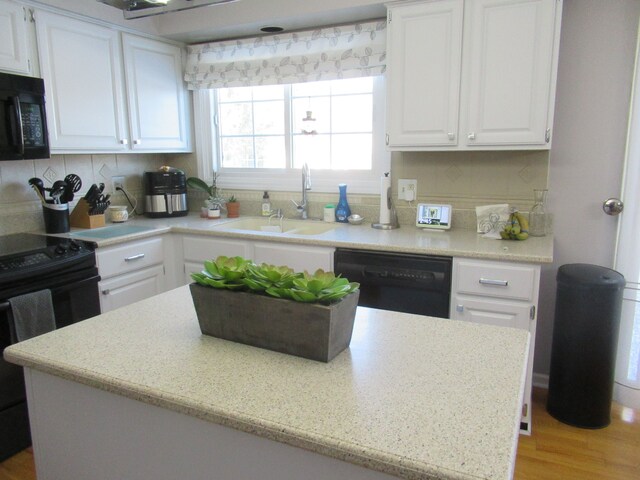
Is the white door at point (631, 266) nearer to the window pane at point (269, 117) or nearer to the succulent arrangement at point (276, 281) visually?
the succulent arrangement at point (276, 281)

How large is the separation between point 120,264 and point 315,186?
4.37 feet

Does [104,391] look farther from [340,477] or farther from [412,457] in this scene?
[412,457]

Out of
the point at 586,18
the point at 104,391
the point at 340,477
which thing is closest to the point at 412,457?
the point at 340,477

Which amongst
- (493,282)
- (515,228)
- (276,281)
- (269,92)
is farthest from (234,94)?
(276,281)

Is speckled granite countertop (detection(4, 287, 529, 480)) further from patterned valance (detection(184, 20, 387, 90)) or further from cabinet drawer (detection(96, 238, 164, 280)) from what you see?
patterned valance (detection(184, 20, 387, 90))

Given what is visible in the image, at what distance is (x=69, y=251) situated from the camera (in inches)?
92.8

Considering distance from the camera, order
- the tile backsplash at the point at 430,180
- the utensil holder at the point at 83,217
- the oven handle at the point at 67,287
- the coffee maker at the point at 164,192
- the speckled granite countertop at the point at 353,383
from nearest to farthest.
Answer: the speckled granite countertop at the point at 353,383, the oven handle at the point at 67,287, the tile backsplash at the point at 430,180, the utensil holder at the point at 83,217, the coffee maker at the point at 164,192

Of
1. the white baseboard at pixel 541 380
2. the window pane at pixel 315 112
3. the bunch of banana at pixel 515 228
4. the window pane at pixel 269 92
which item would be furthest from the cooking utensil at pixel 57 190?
the white baseboard at pixel 541 380

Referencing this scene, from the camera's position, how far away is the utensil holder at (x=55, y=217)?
2.76 meters

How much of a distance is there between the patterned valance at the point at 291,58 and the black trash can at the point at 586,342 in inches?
63.5

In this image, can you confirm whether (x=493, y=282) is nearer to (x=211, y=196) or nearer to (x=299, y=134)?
(x=299, y=134)

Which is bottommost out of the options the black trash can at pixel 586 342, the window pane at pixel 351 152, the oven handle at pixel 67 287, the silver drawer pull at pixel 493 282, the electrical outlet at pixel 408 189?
the black trash can at pixel 586 342

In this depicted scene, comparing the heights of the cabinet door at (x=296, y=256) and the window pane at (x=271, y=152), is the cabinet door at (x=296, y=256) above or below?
below

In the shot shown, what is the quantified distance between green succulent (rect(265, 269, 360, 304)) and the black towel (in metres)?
1.50
